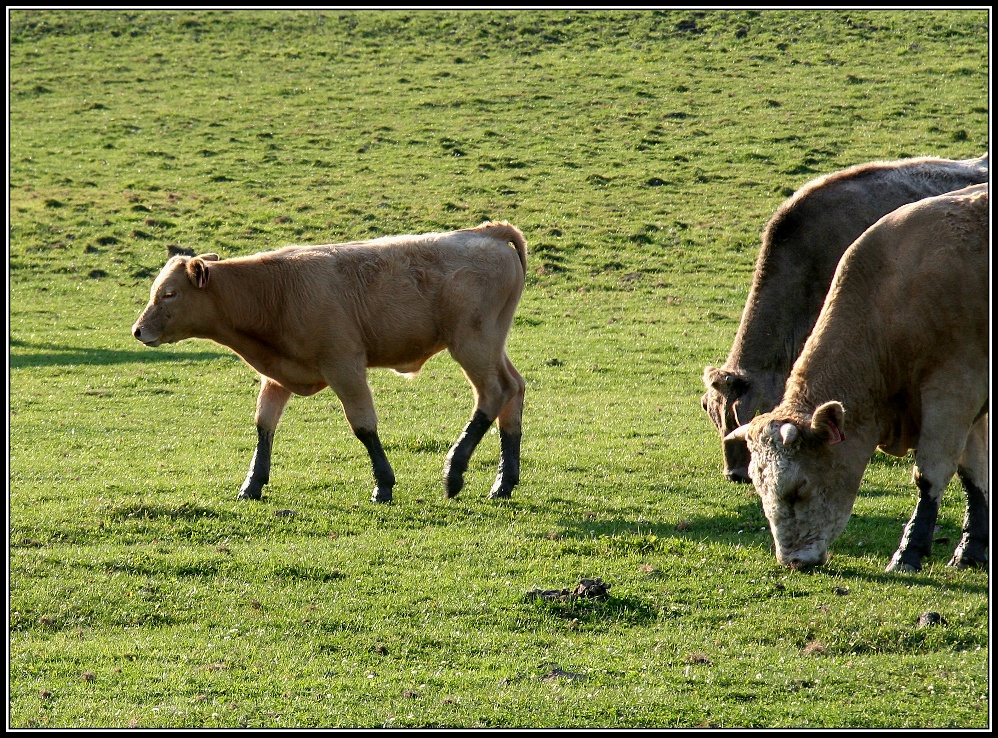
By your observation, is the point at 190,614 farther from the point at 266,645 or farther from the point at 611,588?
the point at 611,588

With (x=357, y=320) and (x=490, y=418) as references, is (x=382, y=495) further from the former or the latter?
(x=357, y=320)

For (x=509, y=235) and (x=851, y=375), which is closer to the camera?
(x=851, y=375)

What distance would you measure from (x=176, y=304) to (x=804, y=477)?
21.5ft

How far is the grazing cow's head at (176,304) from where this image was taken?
11602mm

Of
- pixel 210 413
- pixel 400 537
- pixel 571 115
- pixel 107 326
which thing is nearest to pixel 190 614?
pixel 400 537

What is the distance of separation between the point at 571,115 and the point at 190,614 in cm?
2904

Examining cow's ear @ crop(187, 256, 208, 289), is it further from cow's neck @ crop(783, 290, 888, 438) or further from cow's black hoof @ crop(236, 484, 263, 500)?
cow's neck @ crop(783, 290, 888, 438)

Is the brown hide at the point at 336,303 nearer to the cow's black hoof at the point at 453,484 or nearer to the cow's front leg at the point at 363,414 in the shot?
the cow's front leg at the point at 363,414

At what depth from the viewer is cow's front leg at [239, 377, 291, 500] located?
463 inches

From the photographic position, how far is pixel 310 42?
1716 inches

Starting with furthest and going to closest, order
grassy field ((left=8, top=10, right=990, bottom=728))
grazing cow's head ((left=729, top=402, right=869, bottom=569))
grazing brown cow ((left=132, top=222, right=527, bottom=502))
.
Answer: grazing brown cow ((left=132, top=222, right=527, bottom=502)) → grazing cow's head ((left=729, top=402, right=869, bottom=569)) → grassy field ((left=8, top=10, right=990, bottom=728))

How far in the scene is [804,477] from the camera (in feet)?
26.9

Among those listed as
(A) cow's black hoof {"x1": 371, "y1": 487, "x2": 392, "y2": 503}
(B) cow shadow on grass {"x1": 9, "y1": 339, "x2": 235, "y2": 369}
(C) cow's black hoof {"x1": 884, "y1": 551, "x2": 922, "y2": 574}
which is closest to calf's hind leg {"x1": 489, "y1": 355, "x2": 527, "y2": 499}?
(A) cow's black hoof {"x1": 371, "y1": 487, "x2": 392, "y2": 503}

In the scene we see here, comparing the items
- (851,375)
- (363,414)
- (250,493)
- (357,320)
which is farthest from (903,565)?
(250,493)
